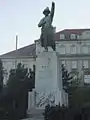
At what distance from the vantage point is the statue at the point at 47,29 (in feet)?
65.0

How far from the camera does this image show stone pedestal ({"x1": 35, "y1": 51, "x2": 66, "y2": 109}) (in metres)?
18.5

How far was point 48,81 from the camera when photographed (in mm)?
19094

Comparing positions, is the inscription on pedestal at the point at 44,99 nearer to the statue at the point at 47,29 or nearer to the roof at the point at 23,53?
the statue at the point at 47,29

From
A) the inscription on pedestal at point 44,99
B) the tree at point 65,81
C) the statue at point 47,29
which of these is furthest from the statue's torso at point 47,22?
the tree at point 65,81

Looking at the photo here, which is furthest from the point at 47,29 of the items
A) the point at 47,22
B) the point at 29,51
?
the point at 29,51

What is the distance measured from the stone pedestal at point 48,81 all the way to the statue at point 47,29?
2.03 feet

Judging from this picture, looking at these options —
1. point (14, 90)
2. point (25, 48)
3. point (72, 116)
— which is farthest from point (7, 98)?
point (25, 48)

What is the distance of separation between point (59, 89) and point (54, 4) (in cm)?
507

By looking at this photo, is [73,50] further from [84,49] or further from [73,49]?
[84,49]

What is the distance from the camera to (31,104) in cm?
1878

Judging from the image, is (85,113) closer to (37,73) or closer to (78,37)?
(37,73)

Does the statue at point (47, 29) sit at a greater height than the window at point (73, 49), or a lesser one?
lesser

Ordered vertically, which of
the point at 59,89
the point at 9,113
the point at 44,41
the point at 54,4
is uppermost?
the point at 54,4

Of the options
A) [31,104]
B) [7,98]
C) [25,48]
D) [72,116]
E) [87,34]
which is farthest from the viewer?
[25,48]
